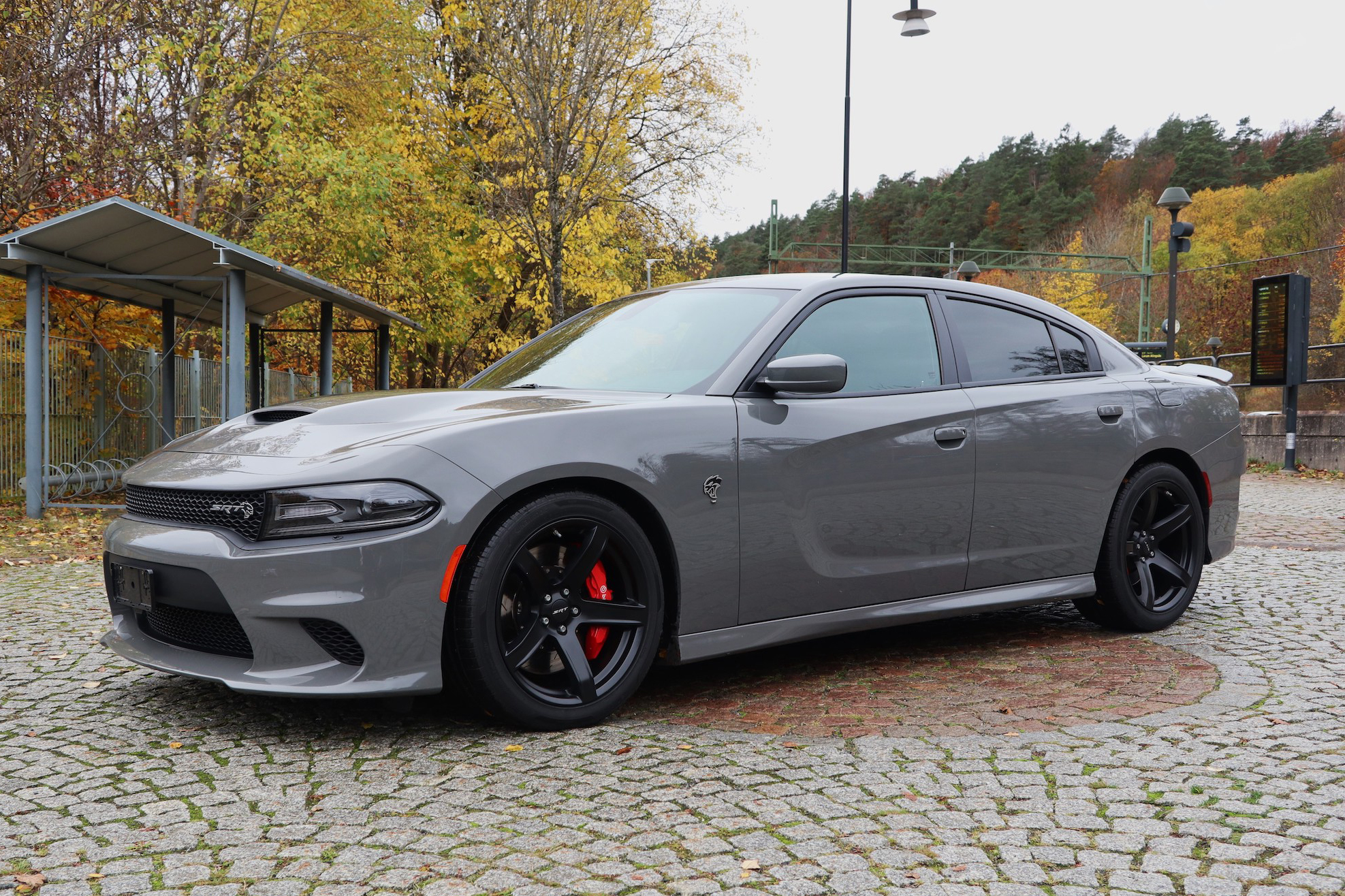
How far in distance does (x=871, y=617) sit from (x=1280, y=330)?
16369 millimetres

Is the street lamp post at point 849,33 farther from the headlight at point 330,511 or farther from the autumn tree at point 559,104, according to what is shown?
the headlight at point 330,511

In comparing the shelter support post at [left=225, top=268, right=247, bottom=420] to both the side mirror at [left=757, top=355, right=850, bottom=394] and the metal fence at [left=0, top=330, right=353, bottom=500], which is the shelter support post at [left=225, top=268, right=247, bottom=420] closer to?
the metal fence at [left=0, top=330, right=353, bottom=500]

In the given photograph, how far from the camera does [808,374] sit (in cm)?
402

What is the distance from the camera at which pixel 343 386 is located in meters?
27.2

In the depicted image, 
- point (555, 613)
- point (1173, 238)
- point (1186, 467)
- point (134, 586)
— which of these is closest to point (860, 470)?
point (555, 613)

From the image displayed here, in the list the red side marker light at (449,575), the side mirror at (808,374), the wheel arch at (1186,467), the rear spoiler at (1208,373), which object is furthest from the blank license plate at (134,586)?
the rear spoiler at (1208,373)

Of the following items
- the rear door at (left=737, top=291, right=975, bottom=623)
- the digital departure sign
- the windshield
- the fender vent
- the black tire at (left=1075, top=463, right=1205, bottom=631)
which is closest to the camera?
the fender vent

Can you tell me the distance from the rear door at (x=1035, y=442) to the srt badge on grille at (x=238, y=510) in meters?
2.79

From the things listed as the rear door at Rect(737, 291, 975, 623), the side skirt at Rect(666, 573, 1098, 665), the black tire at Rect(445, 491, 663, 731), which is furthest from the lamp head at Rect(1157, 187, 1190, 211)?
the black tire at Rect(445, 491, 663, 731)

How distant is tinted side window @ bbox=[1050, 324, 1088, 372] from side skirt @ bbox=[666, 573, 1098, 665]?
96cm

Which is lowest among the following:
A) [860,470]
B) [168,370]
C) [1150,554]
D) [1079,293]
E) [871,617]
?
[871,617]

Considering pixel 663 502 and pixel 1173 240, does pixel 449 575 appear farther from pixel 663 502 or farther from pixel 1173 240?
pixel 1173 240

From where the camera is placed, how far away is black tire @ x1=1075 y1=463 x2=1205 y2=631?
5301 mm

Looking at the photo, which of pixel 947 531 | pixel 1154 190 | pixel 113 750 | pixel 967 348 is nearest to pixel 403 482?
pixel 113 750
